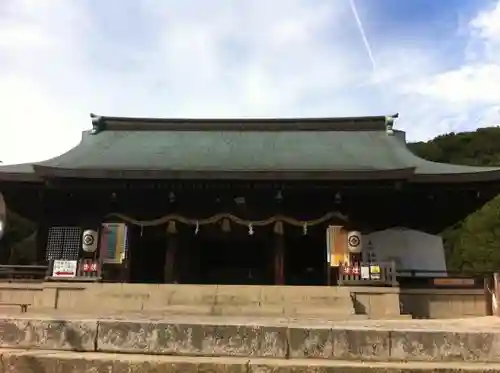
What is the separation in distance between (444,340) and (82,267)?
477 inches

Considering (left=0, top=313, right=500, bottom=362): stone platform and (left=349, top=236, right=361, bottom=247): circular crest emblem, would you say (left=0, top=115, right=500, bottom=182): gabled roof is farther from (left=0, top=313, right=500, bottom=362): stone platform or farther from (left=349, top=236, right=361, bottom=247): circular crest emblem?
(left=0, top=313, right=500, bottom=362): stone platform

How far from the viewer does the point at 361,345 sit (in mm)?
4613

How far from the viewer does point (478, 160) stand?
52.7m

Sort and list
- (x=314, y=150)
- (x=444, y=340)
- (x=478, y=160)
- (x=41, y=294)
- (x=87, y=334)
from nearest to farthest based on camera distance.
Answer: (x=444, y=340), (x=87, y=334), (x=41, y=294), (x=314, y=150), (x=478, y=160)

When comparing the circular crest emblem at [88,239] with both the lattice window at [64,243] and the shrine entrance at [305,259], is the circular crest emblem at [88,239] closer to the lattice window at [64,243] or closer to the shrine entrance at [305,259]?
the lattice window at [64,243]

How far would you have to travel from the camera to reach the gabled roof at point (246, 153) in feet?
47.6

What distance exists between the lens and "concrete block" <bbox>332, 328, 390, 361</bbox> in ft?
15.0

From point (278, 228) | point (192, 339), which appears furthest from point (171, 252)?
point (192, 339)

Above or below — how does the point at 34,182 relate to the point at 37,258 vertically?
above

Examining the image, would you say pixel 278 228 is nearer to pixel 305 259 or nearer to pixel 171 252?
pixel 305 259

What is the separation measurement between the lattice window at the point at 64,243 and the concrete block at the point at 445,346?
13114 millimetres

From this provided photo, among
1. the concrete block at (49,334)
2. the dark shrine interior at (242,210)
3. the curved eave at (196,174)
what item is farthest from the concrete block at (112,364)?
the dark shrine interior at (242,210)

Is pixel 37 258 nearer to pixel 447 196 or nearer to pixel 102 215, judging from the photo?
pixel 102 215

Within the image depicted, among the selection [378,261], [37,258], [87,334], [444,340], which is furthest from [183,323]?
[37,258]
